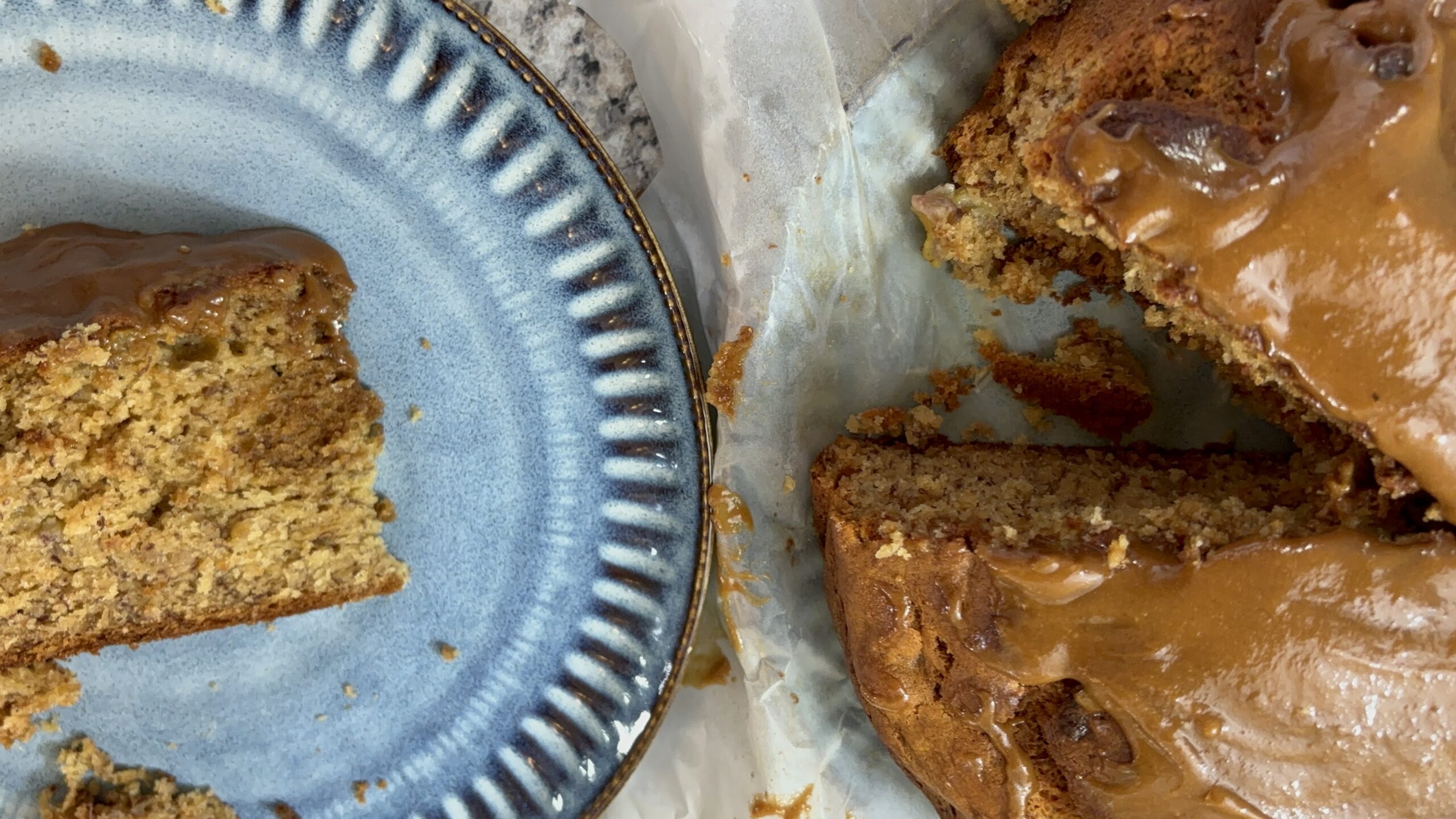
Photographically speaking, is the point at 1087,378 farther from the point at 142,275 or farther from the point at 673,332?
the point at 142,275

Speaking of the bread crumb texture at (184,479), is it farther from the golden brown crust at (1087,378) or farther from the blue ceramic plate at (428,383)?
the golden brown crust at (1087,378)

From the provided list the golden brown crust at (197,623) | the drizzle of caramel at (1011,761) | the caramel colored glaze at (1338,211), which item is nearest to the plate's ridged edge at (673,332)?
the golden brown crust at (197,623)

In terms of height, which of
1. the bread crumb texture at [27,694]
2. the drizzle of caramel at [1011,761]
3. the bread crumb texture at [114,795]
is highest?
the drizzle of caramel at [1011,761]

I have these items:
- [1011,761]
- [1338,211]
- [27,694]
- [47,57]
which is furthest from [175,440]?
[1338,211]

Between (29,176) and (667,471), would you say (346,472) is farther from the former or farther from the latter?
(29,176)

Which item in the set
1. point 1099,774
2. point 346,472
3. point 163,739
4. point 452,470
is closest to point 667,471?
point 452,470

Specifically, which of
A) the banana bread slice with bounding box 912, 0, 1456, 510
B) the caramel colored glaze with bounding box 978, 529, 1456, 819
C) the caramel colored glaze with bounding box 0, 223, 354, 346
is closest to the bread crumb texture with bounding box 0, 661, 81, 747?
the caramel colored glaze with bounding box 0, 223, 354, 346
